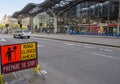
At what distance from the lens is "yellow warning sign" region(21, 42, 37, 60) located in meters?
8.30

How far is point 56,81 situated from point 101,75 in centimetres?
184

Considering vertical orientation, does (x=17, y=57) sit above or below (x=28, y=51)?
below

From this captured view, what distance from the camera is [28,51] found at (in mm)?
8492

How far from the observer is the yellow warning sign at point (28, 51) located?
27.2ft

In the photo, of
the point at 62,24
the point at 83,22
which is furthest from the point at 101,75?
the point at 62,24

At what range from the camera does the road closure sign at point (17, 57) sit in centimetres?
774

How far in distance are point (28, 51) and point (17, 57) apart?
52 centimetres

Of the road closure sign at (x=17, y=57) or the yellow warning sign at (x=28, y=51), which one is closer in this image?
the road closure sign at (x=17, y=57)

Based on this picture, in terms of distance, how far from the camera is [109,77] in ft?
28.8

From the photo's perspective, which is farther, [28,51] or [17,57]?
[28,51]

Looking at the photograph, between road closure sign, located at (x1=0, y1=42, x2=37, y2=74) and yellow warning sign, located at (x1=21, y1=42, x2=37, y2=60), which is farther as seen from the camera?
yellow warning sign, located at (x1=21, y1=42, x2=37, y2=60)

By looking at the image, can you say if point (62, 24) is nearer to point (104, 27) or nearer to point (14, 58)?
point (104, 27)

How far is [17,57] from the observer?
26.6ft

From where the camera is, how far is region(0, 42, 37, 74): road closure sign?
7742mm
